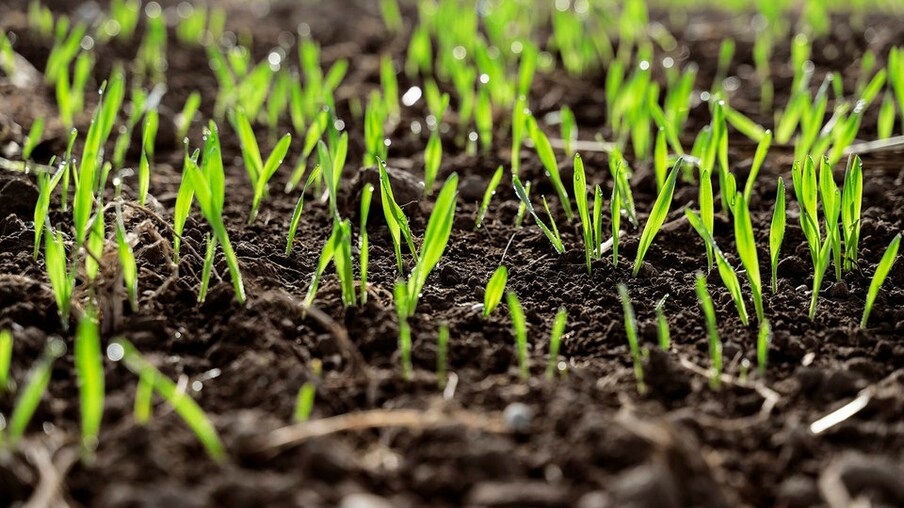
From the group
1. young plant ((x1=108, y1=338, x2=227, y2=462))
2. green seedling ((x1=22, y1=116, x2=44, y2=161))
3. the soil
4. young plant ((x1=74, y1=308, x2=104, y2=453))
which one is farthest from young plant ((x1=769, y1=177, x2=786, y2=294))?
green seedling ((x1=22, y1=116, x2=44, y2=161))

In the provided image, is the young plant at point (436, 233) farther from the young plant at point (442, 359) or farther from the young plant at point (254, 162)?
the young plant at point (254, 162)

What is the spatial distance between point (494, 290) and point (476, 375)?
0.19 meters

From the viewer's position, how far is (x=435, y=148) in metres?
2.34

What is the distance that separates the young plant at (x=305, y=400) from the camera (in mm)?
1329

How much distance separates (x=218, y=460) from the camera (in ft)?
4.19

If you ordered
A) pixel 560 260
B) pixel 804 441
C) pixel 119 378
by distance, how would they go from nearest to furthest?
pixel 804 441 → pixel 119 378 → pixel 560 260

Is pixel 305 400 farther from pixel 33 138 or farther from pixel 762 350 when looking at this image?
pixel 33 138

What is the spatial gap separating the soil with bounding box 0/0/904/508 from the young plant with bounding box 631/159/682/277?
62 millimetres

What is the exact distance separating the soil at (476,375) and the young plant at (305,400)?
2cm

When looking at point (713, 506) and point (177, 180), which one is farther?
point (177, 180)

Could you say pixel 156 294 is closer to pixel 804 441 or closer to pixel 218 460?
pixel 218 460

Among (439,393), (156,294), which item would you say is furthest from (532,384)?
(156,294)

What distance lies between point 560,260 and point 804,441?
0.77 meters

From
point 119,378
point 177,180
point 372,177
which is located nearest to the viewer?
point 119,378
